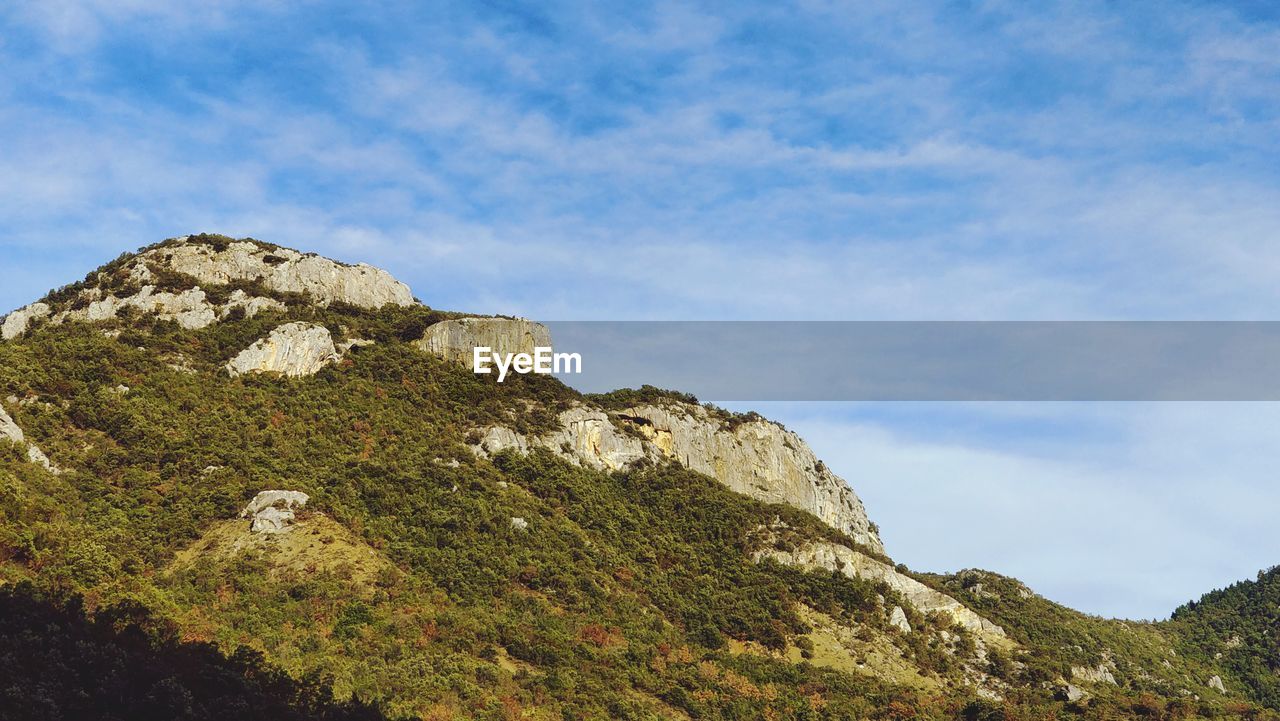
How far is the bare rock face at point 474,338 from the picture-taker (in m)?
88.3

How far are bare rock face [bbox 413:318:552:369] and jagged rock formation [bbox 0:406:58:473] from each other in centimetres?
3981

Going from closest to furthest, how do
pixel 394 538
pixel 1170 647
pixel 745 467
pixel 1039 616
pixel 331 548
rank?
pixel 331 548 < pixel 394 538 < pixel 745 467 < pixel 1039 616 < pixel 1170 647

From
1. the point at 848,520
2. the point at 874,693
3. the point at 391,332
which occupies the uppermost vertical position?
the point at 391,332

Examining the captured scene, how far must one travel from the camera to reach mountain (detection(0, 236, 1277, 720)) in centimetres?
3662

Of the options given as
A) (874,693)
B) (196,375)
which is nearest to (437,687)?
(874,693)

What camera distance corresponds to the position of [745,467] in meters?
89.7

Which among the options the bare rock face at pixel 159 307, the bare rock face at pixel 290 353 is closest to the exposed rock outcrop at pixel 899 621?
the bare rock face at pixel 290 353

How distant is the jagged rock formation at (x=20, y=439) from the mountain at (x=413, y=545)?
275 mm

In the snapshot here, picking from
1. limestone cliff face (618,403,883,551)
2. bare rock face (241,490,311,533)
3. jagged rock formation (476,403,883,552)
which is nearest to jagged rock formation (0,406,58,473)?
bare rock face (241,490,311,533)

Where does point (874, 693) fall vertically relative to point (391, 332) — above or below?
below

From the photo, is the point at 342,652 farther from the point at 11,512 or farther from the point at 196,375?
the point at 196,375

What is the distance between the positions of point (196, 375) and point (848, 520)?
68048mm

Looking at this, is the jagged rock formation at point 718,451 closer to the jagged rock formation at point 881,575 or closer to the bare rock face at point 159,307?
the jagged rock formation at point 881,575

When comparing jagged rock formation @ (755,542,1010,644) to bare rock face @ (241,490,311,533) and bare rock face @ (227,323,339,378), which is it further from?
bare rock face @ (227,323,339,378)
